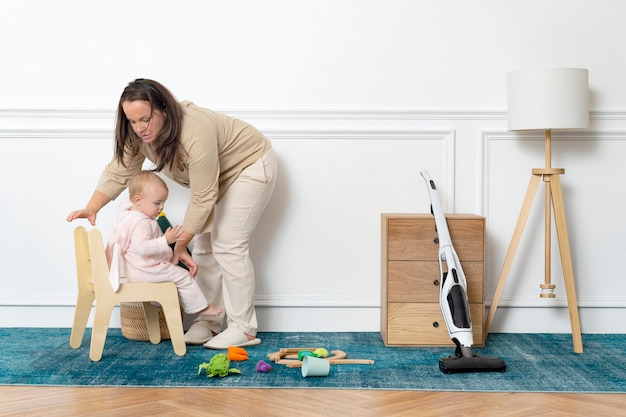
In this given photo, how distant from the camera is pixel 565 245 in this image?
10.4 feet

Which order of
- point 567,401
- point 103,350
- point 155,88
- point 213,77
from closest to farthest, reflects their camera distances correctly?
point 567,401 → point 155,88 → point 103,350 → point 213,77

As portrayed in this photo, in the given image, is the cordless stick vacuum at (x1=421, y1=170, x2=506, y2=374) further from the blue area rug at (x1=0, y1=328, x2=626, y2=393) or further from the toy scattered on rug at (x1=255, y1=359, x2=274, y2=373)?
the toy scattered on rug at (x1=255, y1=359, x2=274, y2=373)

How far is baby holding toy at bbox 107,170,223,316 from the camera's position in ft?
A: 9.57

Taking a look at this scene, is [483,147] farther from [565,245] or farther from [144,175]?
[144,175]

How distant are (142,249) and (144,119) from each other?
19.3 inches

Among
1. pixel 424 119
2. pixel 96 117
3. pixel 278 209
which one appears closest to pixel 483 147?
pixel 424 119

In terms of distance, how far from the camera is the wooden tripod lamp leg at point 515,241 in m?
3.21

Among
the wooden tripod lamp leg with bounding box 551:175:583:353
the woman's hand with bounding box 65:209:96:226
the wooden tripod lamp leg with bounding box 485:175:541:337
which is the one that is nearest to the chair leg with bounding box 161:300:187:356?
the woman's hand with bounding box 65:209:96:226

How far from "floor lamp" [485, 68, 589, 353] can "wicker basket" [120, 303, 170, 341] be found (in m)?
1.37

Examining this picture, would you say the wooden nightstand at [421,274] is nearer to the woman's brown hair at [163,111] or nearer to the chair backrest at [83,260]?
the woman's brown hair at [163,111]

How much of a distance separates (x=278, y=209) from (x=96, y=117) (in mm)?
923

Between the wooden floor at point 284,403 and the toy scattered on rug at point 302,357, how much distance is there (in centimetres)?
31

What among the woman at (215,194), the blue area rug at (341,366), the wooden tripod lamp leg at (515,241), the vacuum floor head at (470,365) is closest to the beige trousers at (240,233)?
the woman at (215,194)

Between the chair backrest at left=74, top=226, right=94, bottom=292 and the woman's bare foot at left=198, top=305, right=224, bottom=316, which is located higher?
the chair backrest at left=74, top=226, right=94, bottom=292
